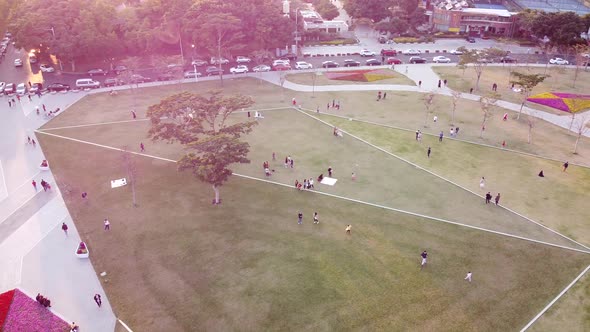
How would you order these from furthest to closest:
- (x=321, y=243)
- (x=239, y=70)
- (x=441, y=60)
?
(x=441, y=60) → (x=239, y=70) → (x=321, y=243)

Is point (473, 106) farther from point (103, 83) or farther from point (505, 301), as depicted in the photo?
point (103, 83)

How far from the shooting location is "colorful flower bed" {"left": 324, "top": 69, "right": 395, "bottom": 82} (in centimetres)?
8044

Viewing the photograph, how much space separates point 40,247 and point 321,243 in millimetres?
25941

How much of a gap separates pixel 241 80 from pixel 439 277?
59416 mm

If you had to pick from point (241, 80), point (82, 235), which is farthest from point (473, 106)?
point (82, 235)

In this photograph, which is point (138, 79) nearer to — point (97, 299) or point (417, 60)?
point (97, 299)

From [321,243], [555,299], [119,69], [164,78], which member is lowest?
[555,299]

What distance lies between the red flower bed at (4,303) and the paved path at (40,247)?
0.94 m

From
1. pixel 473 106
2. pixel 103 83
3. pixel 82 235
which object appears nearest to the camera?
pixel 82 235

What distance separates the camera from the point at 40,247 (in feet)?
124

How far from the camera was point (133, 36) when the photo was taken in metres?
87.2

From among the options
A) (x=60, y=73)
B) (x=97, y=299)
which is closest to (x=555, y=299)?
(x=97, y=299)

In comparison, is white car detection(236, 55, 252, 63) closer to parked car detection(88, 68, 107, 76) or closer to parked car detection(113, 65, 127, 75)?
parked car detection(113, 65, 127, 75)

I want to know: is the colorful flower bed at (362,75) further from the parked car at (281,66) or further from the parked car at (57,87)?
the parked car at (57,87)
